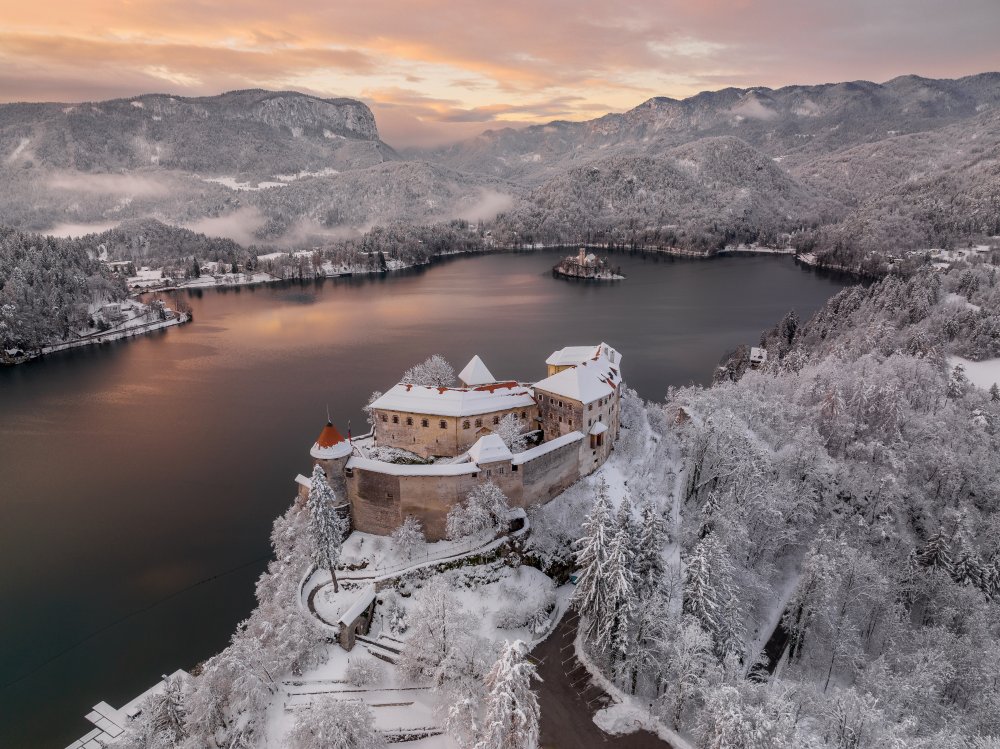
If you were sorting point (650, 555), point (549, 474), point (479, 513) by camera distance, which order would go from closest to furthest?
point (650, 555), point (479, 513), point (549, 474)

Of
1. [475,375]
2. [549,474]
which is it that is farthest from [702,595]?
[475,375]

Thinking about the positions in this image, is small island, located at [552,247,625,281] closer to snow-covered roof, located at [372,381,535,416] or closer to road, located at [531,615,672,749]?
snow-covered roof, located at [372,381,535,416]

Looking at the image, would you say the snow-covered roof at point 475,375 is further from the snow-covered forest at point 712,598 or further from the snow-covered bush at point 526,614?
the snow-covered bush at point 526,614

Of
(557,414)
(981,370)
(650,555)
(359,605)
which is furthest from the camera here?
(981,370)

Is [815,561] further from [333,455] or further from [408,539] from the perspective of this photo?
[333,455]

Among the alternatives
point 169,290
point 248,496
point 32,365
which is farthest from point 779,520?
point 169,290

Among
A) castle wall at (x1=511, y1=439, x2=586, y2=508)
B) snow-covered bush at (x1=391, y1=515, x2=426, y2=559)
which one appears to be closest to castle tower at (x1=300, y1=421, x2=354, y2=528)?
snow-covered bush at (x1=391, y1=515, x2=426, y2=559)

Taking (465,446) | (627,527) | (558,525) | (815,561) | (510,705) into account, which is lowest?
(558,525)
